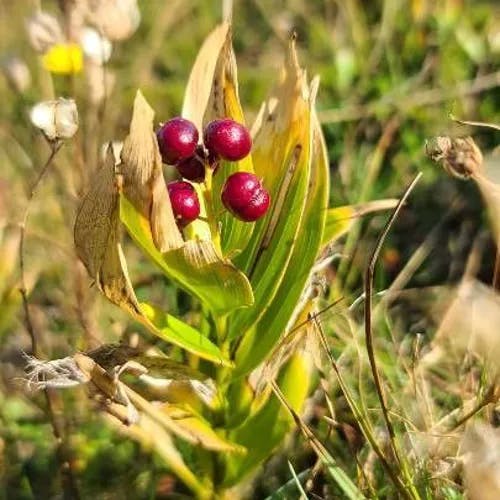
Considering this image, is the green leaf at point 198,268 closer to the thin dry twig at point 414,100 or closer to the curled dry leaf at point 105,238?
the curled dry leaf at point 105,238

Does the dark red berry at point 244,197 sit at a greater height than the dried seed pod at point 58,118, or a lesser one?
lesser

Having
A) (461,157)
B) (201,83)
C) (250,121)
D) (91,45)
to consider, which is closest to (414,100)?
(250,121)

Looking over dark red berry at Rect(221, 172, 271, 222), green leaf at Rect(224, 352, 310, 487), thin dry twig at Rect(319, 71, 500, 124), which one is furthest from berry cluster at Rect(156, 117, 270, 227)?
thin dry twig at Rect(319, 71, 500, 124)

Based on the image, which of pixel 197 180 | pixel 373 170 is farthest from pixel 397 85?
pixel 197 180

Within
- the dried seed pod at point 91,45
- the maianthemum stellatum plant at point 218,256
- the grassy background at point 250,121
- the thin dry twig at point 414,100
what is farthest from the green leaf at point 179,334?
the thin dry twig at point 414,100

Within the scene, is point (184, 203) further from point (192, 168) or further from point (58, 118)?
point (58, 118)

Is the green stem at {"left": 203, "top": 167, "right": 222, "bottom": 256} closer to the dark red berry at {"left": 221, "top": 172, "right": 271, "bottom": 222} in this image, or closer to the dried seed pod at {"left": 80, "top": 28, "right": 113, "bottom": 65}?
the dark red berry at {"left": 221, "top": 172, "right": 271, "bottom": 222}

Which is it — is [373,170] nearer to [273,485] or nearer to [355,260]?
[355,260]
